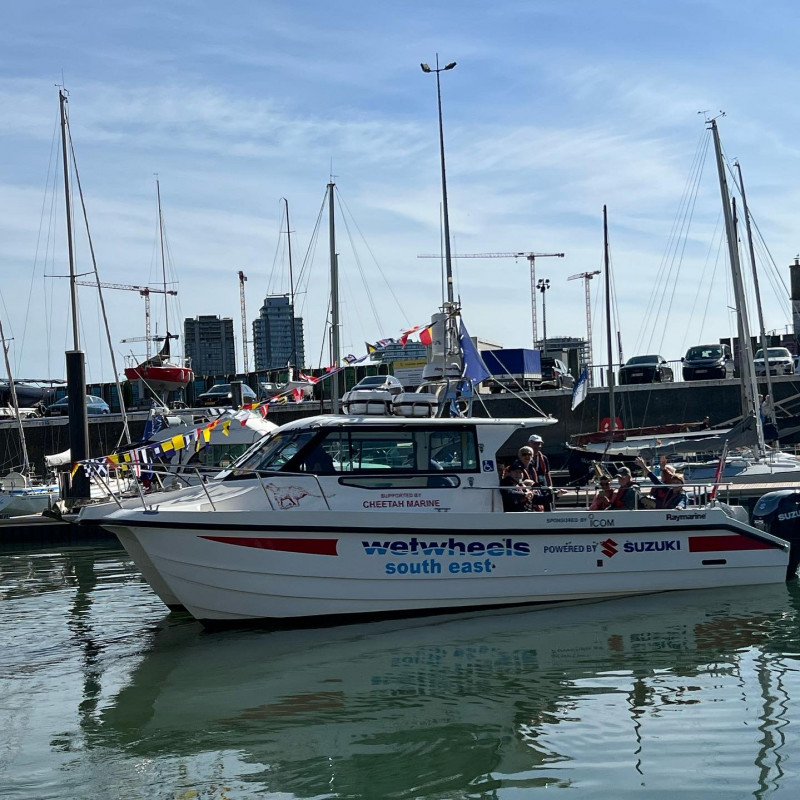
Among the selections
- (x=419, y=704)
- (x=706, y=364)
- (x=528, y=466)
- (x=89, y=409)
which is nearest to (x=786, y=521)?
(x=528, y=466)

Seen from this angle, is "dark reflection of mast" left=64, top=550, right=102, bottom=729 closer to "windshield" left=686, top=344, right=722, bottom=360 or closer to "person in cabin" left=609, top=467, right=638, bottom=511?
"person in cabin" left=609, top=467, right=638, bottom=511

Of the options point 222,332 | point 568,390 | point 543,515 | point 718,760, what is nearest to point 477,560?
point 543,515

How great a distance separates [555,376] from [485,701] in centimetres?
3222

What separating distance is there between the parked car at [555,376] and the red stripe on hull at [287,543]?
88.6 feet

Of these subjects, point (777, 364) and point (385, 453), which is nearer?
point (385, 453)

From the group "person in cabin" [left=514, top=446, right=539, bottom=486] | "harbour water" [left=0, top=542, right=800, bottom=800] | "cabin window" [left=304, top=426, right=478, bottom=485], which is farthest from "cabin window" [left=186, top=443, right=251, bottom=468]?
"person in cabin" [left=514, top=446, right=539, bottom=486]

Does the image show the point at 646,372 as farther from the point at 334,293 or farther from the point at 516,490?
the point at 516,490

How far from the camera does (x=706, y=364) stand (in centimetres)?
3625

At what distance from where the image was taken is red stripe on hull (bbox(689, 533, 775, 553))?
1219cm

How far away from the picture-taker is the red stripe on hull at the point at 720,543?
1219 centimetres

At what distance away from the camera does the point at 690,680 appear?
917cm

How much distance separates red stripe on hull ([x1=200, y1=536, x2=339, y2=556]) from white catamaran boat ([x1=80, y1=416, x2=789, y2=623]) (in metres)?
0.01

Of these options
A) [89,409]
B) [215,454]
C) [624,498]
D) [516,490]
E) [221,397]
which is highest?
[221,397]

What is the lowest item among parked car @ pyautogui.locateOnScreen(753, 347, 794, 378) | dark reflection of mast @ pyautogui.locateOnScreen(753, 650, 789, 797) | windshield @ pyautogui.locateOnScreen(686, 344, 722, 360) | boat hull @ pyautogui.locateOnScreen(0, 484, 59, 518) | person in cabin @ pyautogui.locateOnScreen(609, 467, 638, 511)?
dark reflection of mast @ pyautogui.locateOnScreen(753, 650, 789, 797)
